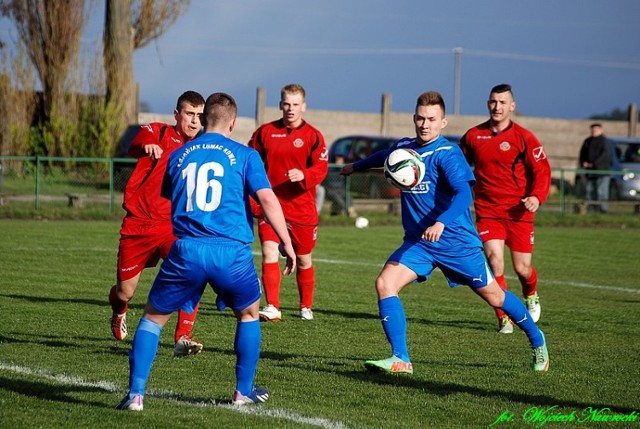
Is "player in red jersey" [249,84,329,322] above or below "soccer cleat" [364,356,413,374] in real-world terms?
above

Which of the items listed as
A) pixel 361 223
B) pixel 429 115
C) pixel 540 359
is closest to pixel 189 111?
pixel 429 115

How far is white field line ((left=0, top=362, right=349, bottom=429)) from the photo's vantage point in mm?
5867

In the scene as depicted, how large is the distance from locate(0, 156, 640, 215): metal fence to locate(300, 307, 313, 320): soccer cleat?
13529 millimetres

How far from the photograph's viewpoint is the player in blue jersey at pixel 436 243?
24.5 ft

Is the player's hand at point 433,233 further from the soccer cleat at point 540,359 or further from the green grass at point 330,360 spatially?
the soccer cleat at point 540,359

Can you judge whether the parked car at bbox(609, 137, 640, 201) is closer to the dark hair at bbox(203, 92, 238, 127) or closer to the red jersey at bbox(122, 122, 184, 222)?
the red jersey at bbox(122, 122, 184, 222)

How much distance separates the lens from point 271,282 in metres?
10.4

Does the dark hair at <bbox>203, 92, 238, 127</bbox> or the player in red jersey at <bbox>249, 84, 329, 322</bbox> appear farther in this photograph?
the player in red jersey at <bbox>249, 84, 329, 322</bbox>

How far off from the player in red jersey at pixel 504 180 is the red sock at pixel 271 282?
2063 mm

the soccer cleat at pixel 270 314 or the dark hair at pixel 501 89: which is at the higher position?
the dark hair at pixel 501 89

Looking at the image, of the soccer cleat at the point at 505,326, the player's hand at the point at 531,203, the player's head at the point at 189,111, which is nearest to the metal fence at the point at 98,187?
the soccer cleat at the point at 505,326

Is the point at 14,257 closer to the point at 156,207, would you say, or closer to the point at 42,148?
the point at 156,207

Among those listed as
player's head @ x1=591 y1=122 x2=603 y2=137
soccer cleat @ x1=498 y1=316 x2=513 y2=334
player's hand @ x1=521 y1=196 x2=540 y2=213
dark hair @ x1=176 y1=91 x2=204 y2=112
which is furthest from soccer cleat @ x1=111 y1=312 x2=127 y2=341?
player's head @ x1=591 y1=122 x2=603 y2=137

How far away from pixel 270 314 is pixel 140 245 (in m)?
2.15
